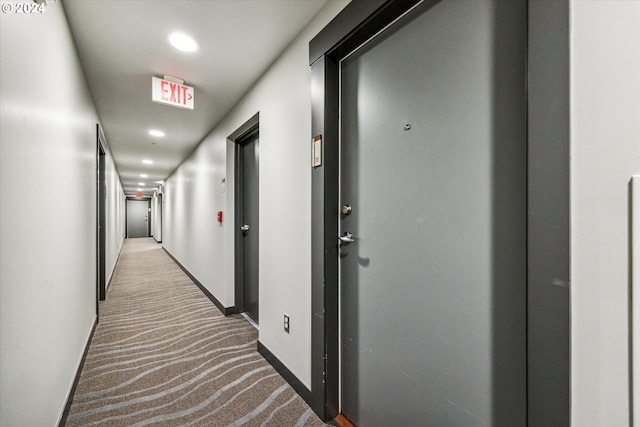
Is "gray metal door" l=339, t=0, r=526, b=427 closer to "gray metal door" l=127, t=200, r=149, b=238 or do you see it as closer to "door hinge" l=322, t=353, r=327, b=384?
"door hinge" l=322, t=353, r=327, b=384

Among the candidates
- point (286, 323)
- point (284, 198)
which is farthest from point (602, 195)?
point (286, 323)

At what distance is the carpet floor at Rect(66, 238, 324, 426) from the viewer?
60.4 inches

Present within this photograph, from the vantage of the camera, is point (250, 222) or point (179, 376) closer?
point (179, 376)

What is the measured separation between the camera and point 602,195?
0.62 metres

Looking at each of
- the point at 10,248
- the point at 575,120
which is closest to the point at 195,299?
the point at 10,248

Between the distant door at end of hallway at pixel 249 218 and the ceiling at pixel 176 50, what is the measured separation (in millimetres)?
570

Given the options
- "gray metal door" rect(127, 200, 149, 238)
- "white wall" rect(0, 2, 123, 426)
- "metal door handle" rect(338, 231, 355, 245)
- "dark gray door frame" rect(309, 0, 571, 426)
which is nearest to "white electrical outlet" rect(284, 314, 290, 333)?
"metal door handle" rect(338, 231, 355, 245)

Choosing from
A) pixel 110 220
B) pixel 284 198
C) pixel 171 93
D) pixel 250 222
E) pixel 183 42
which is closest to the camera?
pixel 183 42

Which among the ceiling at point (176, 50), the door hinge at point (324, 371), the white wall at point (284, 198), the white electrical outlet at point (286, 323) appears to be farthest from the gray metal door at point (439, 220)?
the ceiling at point (176, 50)

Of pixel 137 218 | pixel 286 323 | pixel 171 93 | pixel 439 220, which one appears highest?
pixel 171 93

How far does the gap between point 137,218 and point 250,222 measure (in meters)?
14.7

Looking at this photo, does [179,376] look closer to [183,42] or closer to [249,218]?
[249,218]

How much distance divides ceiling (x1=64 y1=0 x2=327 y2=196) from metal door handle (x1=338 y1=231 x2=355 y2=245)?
1375 millimetres

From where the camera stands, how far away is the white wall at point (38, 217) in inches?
34.8
